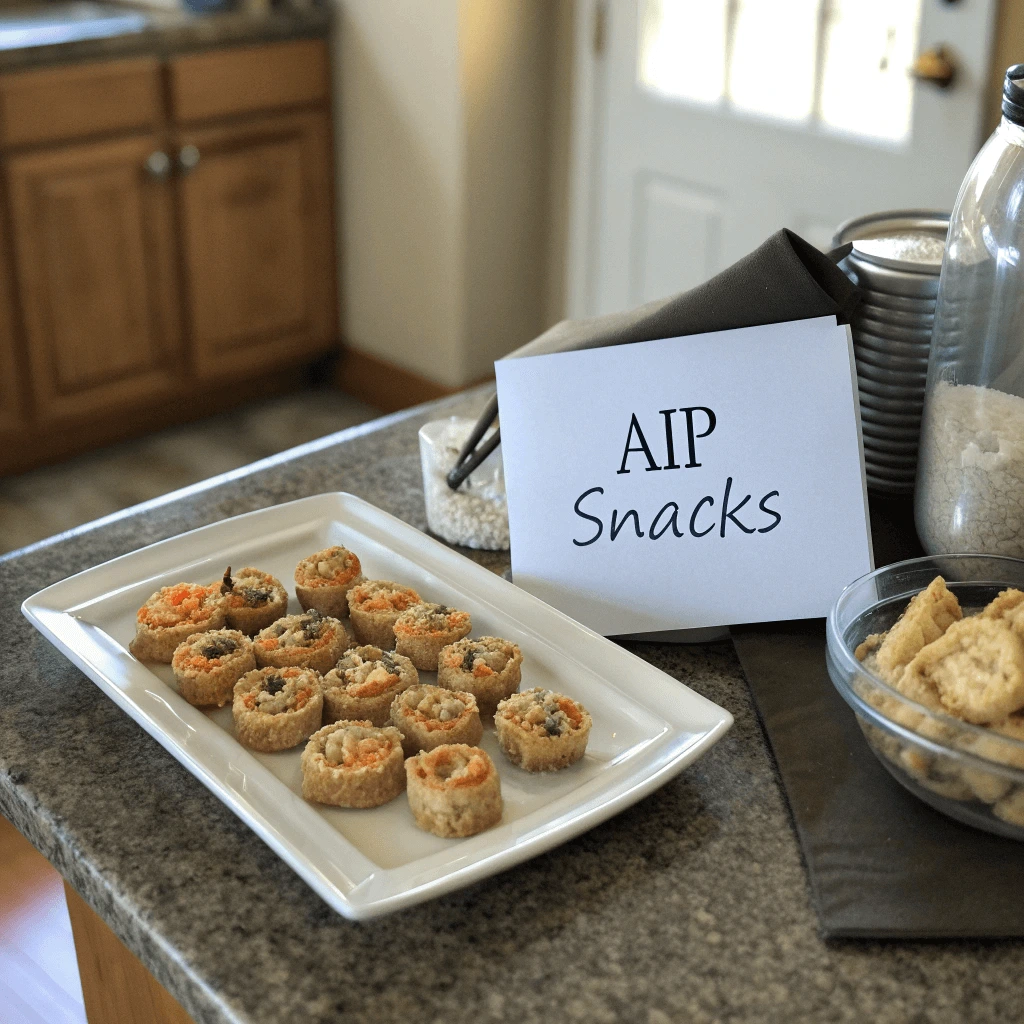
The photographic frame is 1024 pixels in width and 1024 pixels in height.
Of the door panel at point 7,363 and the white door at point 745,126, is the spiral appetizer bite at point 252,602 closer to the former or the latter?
the white door at point 745,126

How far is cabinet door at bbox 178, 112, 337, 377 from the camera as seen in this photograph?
282cm

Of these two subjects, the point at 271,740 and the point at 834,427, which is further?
the point at 834,427

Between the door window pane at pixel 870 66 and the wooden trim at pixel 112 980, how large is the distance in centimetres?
207

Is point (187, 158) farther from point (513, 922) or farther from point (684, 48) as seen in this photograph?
point (513, 922)

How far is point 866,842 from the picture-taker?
639 mm

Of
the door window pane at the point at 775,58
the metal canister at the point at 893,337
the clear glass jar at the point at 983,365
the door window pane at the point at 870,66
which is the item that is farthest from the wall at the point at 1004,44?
the clear glass jar at the point at 983,365

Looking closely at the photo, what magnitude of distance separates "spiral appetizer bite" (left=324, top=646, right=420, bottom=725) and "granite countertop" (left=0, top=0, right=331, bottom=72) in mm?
2128

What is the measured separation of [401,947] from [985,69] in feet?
6.78

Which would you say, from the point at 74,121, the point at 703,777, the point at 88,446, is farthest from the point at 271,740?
the point at 88,446

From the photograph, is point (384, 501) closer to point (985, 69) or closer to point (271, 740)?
point (271, 740)

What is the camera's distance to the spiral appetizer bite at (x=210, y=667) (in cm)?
71

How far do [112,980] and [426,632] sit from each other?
1.15 feet

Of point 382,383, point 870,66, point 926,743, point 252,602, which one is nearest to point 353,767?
point 252,602

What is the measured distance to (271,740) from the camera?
0.68m
